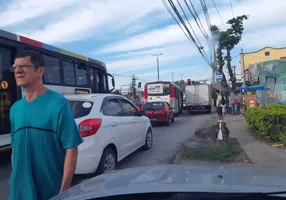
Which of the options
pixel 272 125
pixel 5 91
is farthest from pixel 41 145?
pixel 272 125

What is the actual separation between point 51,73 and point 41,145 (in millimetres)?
7317

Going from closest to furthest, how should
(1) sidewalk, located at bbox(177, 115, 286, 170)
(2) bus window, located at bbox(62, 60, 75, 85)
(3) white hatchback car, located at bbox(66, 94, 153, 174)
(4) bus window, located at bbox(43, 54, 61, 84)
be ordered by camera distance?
(3) white hatchback car, located at bbox(66, 94, 153, 174) → (1) sidewalk, located at bbox(177, 115, 286, 170) → (4) bus window, located at bbox(43, 54, 61, 84) → (2) bus window, located at bbox(62, 60, 75, 85)

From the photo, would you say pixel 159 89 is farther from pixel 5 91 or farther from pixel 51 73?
pixel 5 91

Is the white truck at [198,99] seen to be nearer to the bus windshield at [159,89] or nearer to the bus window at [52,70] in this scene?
the bus windshield at [159,89]

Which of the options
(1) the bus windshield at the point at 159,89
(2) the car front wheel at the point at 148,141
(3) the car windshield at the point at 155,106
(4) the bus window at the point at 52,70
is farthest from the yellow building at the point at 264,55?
(4) the bus window at the point at 52,70

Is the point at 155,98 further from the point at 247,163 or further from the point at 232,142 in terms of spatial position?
the point at 247,163

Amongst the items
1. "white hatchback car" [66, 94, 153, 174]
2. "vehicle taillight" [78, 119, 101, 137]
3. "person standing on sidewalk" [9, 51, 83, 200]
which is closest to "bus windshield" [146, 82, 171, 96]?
"white hatchback car" [66, 94, 153, 174]

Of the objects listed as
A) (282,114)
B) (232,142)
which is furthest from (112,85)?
(282,114)

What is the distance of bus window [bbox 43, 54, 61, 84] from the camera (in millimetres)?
8930

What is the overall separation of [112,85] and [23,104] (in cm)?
1257

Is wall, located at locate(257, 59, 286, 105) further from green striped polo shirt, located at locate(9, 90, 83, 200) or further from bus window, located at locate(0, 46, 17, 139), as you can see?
green striped polo shirt, located at locate(9, 90, 83, 200)

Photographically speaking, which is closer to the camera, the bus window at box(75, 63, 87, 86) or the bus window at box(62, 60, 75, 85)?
the bus window at box(62, 60, 75, 85)

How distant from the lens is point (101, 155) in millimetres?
5582

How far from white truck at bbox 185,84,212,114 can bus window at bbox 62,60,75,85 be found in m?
19.2
